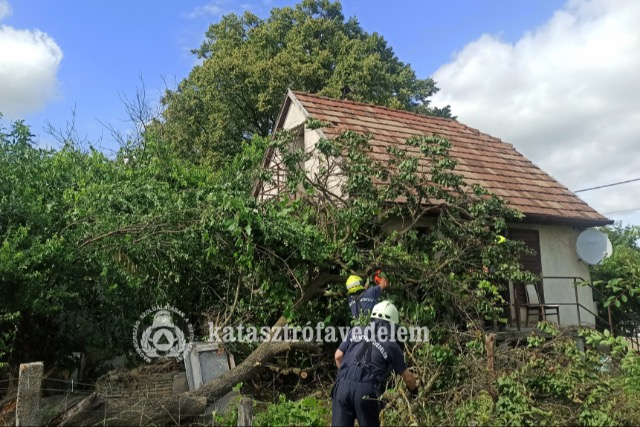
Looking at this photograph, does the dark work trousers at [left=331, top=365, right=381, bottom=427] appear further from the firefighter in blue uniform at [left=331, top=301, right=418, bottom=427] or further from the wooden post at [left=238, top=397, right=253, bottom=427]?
the wooden post at [left=238, top=397, right=253, bottom=427]

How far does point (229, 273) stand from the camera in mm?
8594

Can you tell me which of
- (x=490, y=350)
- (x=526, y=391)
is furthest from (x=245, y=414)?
(x=526, y=391)

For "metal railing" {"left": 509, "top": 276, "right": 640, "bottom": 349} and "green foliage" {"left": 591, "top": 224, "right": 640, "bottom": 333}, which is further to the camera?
"metal railing" {"left": 509, "top": 276, "right": 640, "bottom": 349}

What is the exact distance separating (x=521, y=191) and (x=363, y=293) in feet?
20.5

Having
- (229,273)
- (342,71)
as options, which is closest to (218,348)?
(229,273)

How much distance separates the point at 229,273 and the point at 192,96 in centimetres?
1512

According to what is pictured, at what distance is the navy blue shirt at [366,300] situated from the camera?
24.1 feet

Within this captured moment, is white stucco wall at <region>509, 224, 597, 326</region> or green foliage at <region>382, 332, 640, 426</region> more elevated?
white stucco wall at <region>509, 224, 597, 326</region>

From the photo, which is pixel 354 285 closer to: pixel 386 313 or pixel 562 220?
pixel 386 313

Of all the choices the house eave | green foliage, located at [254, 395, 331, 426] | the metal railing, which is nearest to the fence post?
green foliage, located at [254, 395, 331, 426]

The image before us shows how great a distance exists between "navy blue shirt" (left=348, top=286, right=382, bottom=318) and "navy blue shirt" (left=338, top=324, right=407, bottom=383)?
158 centimetres

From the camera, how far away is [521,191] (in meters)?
12.4

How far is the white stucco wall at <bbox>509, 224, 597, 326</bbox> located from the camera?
1192cm

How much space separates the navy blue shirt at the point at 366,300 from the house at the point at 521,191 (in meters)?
3.59
